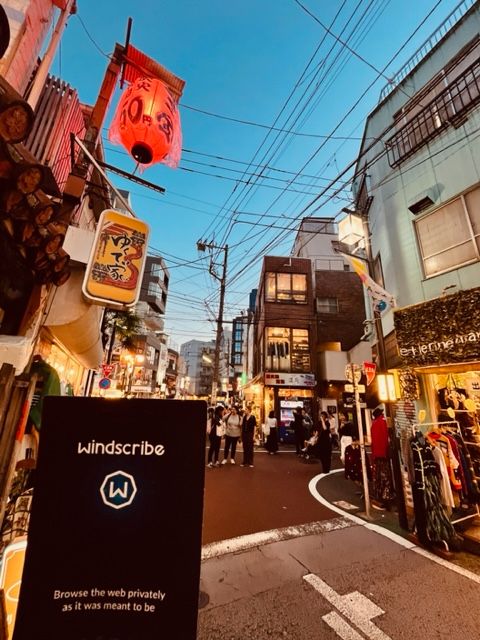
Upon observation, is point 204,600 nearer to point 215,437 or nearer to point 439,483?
point 439,483

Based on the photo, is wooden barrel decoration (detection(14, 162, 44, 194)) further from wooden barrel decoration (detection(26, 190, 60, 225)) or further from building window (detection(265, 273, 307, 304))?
building window (detection(265, 273, 307, 304))

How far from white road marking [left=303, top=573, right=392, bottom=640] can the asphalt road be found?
181 cm

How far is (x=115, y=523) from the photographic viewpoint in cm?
132

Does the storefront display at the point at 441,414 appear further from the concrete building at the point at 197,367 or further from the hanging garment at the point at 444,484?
the concrete building at the point at 197,367

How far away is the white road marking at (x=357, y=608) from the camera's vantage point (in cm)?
268

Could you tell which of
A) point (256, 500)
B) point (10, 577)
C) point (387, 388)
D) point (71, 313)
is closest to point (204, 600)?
point (10, 577)

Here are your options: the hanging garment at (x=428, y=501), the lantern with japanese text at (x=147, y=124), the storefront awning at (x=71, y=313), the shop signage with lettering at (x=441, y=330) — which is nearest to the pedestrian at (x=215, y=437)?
the storefront awning at (x=71, y=313)

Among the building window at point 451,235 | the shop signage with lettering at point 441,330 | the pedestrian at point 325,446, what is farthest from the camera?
the pedestrian at point 325,446

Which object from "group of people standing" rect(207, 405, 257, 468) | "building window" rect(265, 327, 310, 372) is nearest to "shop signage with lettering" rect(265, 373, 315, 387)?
"building window" rect(265, 327, 310, 372)

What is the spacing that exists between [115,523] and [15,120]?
279 centimetres

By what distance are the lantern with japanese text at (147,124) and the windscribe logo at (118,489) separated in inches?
194

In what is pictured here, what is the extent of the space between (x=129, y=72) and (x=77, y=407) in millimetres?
6244

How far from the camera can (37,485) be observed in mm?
1289

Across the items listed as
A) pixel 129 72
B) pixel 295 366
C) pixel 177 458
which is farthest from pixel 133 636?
pixel 295 366
